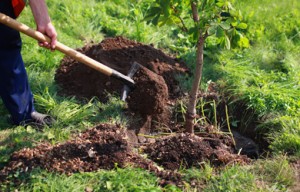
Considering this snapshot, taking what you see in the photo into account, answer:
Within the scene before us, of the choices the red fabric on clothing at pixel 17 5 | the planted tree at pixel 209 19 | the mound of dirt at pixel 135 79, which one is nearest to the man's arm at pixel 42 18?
the red fabric on clothing at pixel 17 5

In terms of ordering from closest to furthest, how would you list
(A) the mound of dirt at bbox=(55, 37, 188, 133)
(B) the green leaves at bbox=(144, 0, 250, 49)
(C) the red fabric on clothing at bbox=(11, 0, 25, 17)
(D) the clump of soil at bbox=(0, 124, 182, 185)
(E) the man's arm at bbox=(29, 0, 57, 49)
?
(B) the green leaves at bbox=(144, 0, 250, 49) → (D) the clump of soil at bbox=(0, 124, 182, 185) → (E) the man's arm at bbox=(29, 0, 57, 49) → (C) the red fabric on clothing at bbox=(11, 0, 25, 17) → (A) the mound of dirt at bbox=(55, 37, 188, 133)

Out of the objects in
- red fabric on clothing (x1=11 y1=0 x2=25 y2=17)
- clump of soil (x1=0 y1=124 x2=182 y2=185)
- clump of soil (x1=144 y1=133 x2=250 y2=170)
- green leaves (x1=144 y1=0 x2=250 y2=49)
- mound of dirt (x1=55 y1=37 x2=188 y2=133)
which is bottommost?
clump of soil (x1=0 y1=124 x2=182 y2=185)

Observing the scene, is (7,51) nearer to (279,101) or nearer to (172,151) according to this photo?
(172,151)

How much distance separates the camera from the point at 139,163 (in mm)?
3424

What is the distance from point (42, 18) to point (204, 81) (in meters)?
1.95

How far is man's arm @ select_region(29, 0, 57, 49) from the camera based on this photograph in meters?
3.42

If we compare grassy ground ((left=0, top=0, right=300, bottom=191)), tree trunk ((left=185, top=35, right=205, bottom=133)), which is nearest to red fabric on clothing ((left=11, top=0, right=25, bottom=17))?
grassy ground ((left=0, top=0, right=300, bottom=191))

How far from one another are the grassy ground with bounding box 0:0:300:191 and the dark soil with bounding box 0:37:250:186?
124 mm

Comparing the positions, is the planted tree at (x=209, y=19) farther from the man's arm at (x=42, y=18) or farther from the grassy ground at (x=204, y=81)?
the grassy ground at (x=204, y=81)

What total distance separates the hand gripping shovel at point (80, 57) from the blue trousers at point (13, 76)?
0.22m

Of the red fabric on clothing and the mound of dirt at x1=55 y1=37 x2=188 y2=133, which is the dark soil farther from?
the red fabric on clothing

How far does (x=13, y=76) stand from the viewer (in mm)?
3717

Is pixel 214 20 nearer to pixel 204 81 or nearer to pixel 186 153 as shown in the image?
pixel 186 153

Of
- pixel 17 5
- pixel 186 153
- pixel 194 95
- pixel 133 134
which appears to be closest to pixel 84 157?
pixel 133 134
